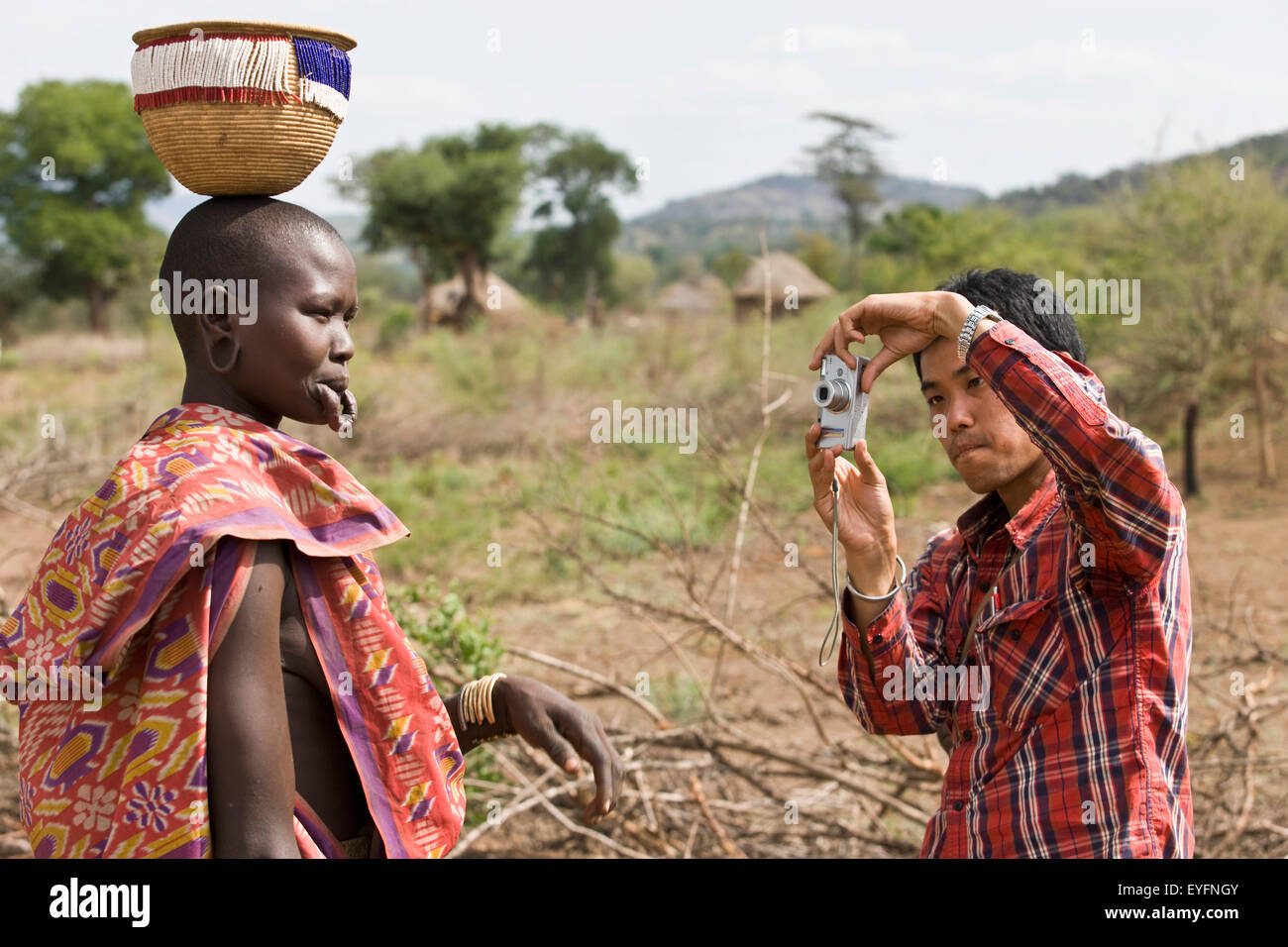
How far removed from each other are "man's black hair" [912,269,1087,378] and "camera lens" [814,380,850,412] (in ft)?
0.55

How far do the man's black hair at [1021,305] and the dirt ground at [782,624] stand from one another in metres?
1.95

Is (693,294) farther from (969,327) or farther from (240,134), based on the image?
(240,134)

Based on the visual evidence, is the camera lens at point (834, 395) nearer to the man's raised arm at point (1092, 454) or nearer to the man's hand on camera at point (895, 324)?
the man's hand on camera at point (895, 324)

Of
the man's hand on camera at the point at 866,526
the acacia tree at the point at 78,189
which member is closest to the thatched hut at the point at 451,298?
the acacia tree at the point at 78,189

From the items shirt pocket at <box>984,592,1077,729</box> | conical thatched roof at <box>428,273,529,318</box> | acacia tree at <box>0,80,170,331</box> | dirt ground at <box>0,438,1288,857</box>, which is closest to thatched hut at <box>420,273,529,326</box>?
conical thatched roof at <box>428,273,529,318</box>

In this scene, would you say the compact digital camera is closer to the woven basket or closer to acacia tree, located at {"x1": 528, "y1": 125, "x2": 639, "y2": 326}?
the woven basket

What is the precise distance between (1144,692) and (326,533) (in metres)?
1.13

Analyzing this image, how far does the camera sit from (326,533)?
1365mm

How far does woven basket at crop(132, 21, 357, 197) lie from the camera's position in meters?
1.35

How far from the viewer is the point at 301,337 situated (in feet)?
4.48

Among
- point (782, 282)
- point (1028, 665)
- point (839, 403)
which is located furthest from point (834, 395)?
point (782, 282)

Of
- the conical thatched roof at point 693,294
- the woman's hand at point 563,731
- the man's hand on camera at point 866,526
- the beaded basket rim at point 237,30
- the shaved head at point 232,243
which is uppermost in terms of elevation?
the conical thatched roof at point 693,294

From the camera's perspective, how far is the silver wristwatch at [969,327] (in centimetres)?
159
